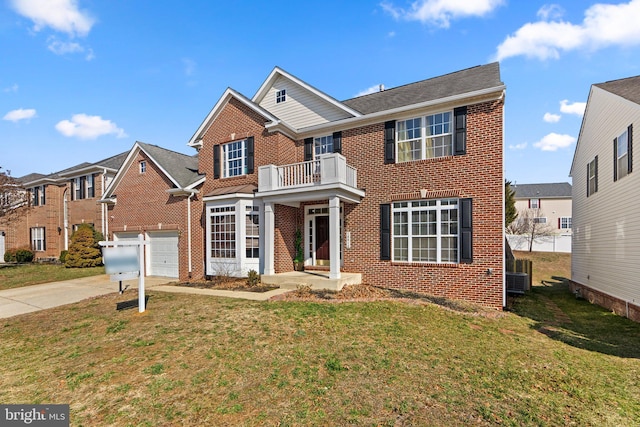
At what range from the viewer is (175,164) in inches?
672

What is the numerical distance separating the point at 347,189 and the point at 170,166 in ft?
34.3

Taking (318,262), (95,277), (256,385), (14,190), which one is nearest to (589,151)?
(318,262)

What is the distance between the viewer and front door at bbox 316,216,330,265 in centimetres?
1366

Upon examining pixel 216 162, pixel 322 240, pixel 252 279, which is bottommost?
pixel 252 279

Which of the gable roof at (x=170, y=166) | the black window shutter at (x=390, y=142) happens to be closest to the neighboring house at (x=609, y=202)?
the black window shutter at (x=390, y=142)

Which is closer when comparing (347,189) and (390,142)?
(347,189)

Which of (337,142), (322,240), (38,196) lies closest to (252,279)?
(322,240)

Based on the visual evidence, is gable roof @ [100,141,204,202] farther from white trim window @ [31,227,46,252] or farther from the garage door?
white trim window @ [31,227,46,252]

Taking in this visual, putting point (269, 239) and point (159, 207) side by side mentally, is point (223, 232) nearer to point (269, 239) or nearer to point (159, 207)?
point (269, 239)

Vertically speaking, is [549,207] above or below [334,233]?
above

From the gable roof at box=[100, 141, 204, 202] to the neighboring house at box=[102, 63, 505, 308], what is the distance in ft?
0.36

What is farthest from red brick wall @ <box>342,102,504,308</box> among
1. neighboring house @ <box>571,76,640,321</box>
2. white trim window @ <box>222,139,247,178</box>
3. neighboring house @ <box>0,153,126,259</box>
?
neighboring house @ <box>0,153,126,259</box>

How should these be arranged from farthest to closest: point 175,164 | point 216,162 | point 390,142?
point 175,164, point 216,162, point 390,142

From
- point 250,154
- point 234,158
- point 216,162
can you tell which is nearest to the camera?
point 250,154
